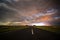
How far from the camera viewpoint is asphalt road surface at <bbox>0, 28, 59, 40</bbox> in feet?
12.7

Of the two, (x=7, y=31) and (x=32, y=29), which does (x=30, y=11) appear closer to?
(x=32, y=29)

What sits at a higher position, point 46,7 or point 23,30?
point 46,7

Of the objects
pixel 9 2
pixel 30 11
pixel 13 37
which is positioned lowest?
pixel 13 37

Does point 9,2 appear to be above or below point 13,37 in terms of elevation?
above

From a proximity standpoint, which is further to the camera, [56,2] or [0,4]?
[56,2]

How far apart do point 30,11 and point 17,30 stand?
822 millimetres

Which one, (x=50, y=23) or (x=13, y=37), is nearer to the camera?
(x=13, y=37)

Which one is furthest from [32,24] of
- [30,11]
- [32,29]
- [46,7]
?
[46,7]

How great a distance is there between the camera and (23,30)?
4.17 m

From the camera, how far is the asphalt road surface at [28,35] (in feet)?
12.7

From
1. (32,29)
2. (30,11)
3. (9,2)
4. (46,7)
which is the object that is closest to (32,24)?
(32,29)

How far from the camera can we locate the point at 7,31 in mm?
3986

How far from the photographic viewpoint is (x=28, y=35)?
13.2 ft

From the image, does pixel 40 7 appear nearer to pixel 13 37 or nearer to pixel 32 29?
pixel 32 29
